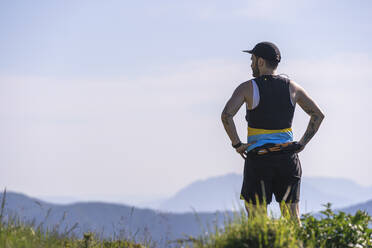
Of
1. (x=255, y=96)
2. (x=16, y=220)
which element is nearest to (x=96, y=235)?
(x=16, y=220)

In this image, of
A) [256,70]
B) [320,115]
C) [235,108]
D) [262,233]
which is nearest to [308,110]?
[320,115]

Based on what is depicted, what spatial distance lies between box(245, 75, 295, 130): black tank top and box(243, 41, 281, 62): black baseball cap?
26cm

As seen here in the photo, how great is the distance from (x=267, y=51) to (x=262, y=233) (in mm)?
2689

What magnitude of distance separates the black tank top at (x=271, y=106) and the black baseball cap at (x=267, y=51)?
26 centimetres

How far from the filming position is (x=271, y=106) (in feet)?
23.7

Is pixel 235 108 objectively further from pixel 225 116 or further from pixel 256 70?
pixel 256 70

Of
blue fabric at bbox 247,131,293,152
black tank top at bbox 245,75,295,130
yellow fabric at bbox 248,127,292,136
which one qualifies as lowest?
blue fabric at bbox 247,131,293,152

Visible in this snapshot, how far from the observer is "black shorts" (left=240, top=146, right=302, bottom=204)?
720 centimetres

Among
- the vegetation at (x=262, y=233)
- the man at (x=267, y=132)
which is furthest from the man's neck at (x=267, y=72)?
the vegetation at (x=262, y=233)

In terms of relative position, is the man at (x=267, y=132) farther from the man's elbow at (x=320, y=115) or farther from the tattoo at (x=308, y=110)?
the man's elbow at (x=320, y=115)

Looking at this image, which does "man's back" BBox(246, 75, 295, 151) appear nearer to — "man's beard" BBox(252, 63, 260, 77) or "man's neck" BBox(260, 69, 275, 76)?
"man's neck" BBox(260, 69, 275, 76)

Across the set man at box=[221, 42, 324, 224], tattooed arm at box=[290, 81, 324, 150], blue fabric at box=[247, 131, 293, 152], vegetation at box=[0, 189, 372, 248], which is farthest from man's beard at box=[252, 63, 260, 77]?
vegetation at box=[0, 189, 372, 248]

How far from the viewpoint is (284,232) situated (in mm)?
5723

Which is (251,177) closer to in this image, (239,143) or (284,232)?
(239,143)
